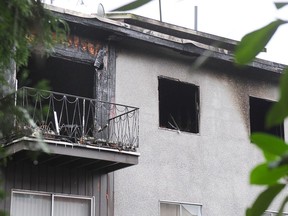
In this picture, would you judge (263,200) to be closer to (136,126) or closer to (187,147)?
(136,126)

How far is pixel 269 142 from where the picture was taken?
747 mm

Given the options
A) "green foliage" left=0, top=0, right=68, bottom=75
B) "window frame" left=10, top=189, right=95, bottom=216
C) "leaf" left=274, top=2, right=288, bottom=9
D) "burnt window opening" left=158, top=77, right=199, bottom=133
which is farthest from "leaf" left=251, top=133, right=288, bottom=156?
"burnt window opening" left=158, top=77, right=199, bottom=133

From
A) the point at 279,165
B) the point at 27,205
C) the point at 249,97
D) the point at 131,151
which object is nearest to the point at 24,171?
the point at 27,205

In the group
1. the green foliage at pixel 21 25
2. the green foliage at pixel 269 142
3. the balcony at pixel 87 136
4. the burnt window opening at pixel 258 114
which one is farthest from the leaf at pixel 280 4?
the burnt window opening at pixel 258 114

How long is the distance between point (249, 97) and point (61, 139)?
17.7ft

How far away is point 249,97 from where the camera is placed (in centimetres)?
1681

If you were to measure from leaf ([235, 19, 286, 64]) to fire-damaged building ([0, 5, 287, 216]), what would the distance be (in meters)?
11.4

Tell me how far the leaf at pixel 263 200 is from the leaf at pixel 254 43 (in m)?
0.13

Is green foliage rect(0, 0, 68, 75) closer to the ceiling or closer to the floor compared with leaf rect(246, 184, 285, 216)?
closer to the ceiling

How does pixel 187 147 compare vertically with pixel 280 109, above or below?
above

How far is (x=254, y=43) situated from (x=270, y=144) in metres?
0.10

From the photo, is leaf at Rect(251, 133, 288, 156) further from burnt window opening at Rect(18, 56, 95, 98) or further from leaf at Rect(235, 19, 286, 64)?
burnt window opening at Rect(18, 56, 95, 98)

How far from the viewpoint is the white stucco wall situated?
14.7 metres

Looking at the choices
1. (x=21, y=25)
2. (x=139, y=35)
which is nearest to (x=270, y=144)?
(x=21, y=25)
